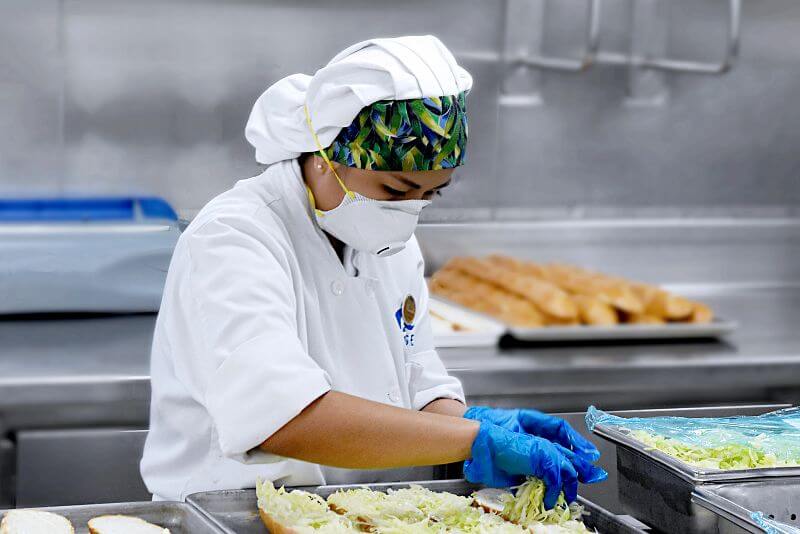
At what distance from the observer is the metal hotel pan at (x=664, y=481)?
1688 mm

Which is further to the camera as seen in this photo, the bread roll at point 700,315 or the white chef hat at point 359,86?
the bread roll at point 700,315

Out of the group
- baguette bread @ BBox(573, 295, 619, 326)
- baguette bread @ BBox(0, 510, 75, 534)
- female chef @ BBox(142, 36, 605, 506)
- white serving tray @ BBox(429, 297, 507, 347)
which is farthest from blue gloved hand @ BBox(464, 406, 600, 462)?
baguette bread @ BBox(573, 295, 619, 326)

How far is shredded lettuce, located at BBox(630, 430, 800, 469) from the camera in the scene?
1803mm

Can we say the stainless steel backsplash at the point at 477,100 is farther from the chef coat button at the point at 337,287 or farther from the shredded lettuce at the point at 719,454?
the shredded lettuce at the point at 719,454

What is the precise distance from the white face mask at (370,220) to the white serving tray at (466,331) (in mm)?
1009

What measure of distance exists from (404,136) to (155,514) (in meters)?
0.69

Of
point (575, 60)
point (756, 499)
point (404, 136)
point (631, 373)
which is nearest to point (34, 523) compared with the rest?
point (404, 136)

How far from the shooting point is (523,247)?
3721mm

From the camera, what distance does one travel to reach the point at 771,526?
5.02ft

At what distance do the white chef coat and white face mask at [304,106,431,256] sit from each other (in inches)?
3.3

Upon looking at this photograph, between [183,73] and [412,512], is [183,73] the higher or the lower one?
the higher one

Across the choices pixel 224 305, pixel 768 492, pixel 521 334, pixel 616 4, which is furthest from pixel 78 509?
pixel 616 4

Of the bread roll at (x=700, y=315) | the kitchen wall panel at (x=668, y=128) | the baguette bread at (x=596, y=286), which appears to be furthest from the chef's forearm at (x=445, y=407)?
the kitchen wall panel at (x=668, y=128)

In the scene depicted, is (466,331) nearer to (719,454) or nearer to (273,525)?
(719,454)
